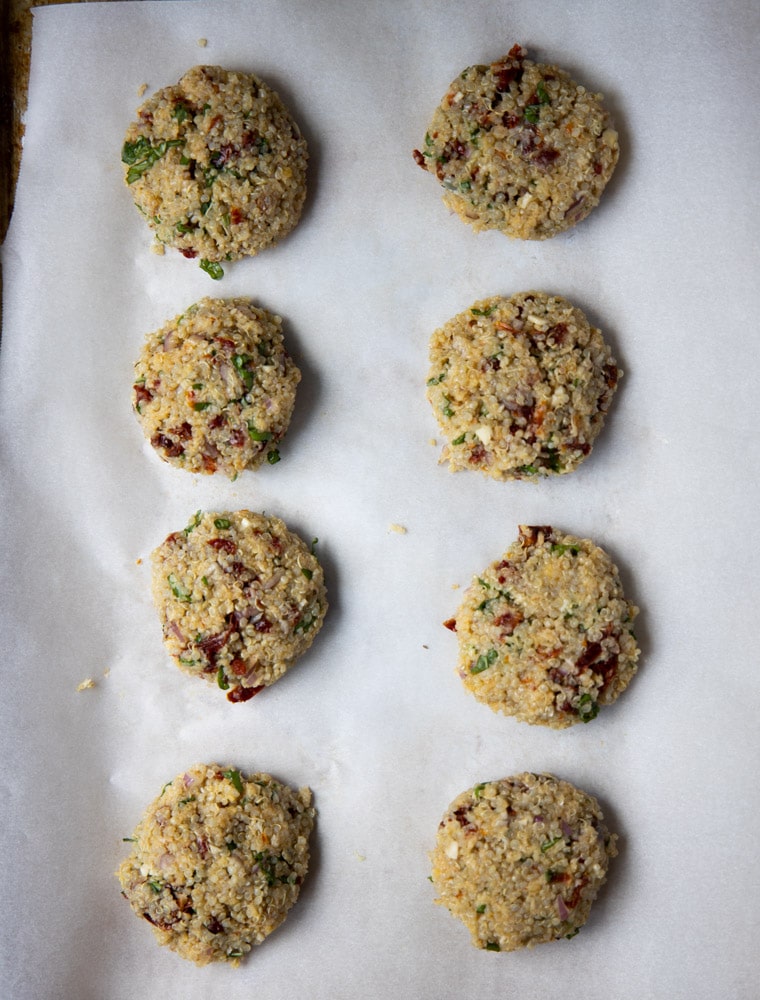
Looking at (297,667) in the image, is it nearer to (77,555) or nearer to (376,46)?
(77,555)

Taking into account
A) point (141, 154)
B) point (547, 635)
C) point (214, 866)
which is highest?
point (141, 154)

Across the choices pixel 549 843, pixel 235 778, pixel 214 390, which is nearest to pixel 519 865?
pixel 549 843

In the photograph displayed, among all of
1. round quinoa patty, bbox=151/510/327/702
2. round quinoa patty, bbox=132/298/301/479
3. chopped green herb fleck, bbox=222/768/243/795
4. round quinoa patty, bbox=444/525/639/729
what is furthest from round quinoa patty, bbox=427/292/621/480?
chopped green herb fleck, bbox=222/768/243/795

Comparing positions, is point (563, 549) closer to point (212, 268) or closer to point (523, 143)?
point (523, 143)

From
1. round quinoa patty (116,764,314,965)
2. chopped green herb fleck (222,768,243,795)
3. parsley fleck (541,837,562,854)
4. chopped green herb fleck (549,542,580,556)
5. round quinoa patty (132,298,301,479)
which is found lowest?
round quinoa patty (116,764,314,965)

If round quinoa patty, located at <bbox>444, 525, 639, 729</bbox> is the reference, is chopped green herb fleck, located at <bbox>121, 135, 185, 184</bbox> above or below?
above

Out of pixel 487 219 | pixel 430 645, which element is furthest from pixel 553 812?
pixel 487 219

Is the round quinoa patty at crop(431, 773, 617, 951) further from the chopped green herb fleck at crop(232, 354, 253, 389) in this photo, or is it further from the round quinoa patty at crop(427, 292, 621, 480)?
the chopped green herb fleck at crop(232, 354, 253, 389)
